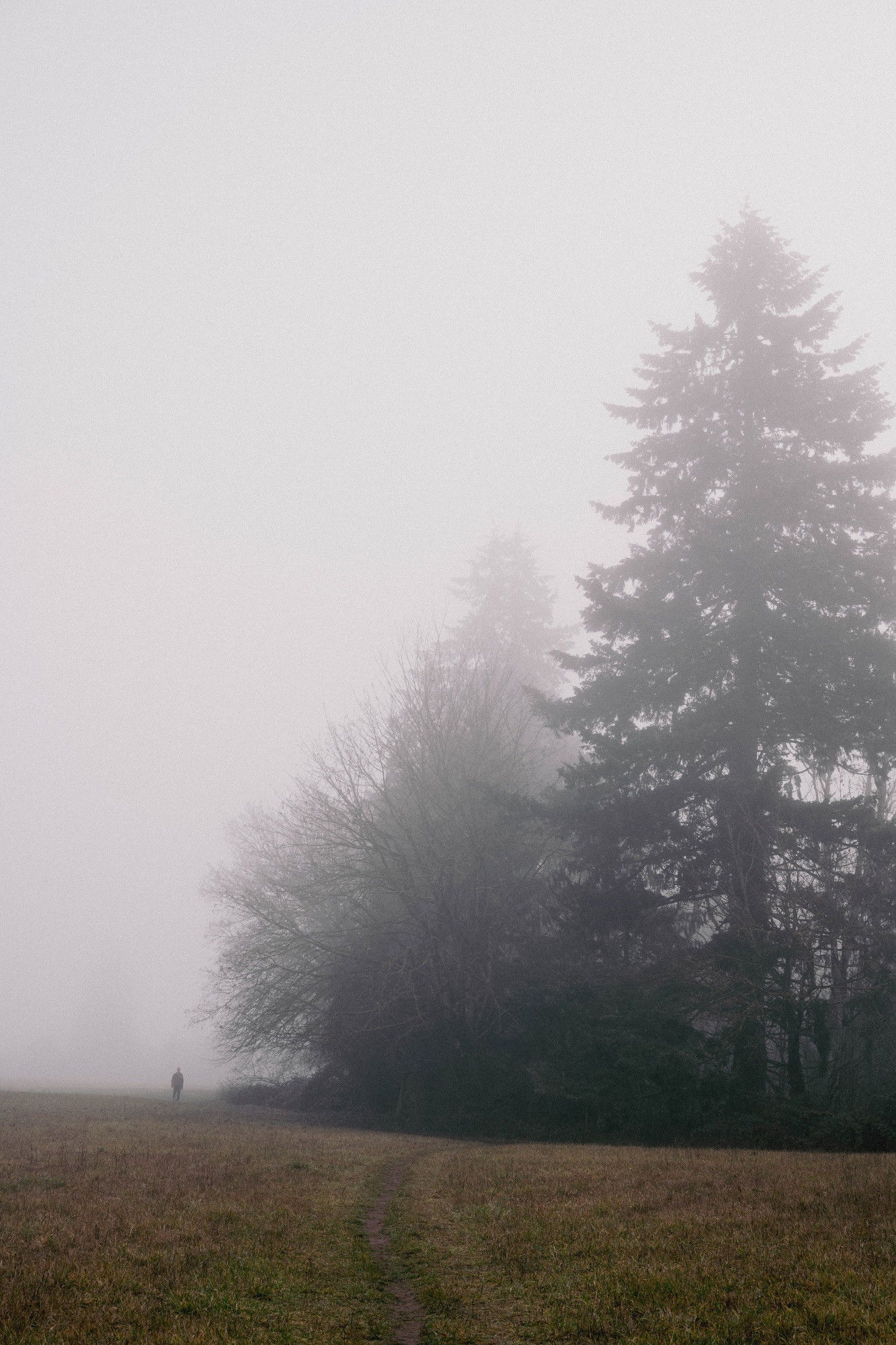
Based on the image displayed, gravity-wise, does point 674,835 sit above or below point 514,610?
below

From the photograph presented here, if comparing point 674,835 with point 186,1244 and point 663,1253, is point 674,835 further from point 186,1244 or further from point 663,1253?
point 186,1244

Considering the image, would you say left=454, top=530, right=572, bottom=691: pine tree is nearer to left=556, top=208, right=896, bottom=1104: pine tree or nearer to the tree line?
the tree line

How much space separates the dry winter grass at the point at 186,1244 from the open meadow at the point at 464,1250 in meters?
0.04

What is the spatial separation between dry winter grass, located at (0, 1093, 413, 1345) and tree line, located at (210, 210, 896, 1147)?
8.96 m

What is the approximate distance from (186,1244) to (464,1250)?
3120mm

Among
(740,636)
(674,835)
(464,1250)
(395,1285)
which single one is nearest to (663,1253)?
(464,1250)

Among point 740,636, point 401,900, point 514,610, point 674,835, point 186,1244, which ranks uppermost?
point 514,610

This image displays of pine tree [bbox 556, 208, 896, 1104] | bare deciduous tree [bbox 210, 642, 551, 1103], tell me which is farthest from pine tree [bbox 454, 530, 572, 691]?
pine tree [bbox 556, 208, 896, 1104]

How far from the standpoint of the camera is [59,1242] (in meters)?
8.95

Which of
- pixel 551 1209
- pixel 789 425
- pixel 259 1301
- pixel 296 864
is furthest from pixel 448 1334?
pixel 296 864

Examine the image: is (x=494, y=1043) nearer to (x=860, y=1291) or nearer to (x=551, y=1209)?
(x=551, y=1209)

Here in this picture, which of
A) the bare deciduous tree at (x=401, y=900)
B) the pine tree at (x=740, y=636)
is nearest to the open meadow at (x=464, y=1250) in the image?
the pine tree at (x=740, y=636)

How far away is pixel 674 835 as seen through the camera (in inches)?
960

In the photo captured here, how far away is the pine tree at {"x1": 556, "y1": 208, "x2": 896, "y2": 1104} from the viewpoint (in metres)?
22.9
